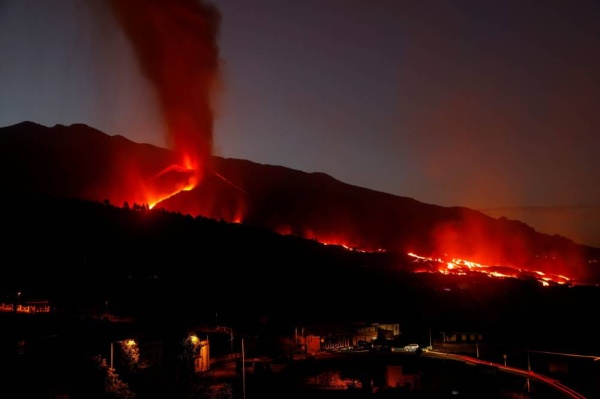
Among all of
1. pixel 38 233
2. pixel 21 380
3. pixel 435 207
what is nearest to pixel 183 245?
pixel 38 233

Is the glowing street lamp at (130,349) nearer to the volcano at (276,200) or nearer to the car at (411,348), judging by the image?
the car at (411,348)

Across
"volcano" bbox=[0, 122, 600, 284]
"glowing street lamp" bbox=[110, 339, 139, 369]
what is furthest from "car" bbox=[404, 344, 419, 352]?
"volcano" bbox=[0, 122, 600, 284]

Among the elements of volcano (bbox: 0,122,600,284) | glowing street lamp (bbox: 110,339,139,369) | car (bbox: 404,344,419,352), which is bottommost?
car (bbox: 404,344,419,352)

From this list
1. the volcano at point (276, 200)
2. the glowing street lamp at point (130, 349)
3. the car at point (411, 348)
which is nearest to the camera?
the glowing street lamp at point (130, 349)

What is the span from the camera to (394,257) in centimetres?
8275

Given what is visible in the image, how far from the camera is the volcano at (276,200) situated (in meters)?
110

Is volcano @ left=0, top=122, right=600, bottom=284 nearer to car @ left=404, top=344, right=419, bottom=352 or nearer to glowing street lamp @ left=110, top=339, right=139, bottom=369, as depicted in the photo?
car @ left=404, top=344, right=419, bottom=352

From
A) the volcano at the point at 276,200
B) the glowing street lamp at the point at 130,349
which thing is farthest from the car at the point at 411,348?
the volcano at the point at 276,200

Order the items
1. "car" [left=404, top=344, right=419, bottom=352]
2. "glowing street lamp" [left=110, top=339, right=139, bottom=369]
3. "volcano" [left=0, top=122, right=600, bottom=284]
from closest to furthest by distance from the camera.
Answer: "glowing street lamp" [left=110, top=339, right=139, bottom=369] → "car" [left=404, top=344, right=419, bottom=352] → "volcano" [left=0, top=122, right=600, bottom=284]

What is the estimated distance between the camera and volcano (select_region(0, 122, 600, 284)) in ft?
360

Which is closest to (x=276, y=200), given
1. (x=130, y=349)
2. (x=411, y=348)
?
(x=411, y=348)

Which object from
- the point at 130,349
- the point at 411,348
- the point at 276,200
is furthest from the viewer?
the point at 276,200

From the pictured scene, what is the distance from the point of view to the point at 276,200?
141 meters

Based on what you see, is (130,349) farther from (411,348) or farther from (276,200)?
(276,200)
